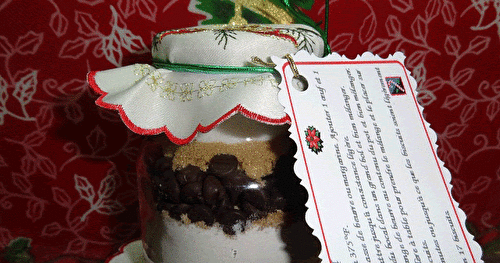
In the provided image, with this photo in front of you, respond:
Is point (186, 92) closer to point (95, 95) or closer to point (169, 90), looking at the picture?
point (169, 90)

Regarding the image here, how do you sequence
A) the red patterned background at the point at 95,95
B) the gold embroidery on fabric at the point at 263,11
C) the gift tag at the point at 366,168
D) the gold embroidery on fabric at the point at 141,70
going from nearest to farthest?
the gift tag at the point at 366,168, the gold embroidery on fabric at the point at 141,70, the gold embroidery on fabric at the point at 263,11, the red patterned background at the point at 95,95

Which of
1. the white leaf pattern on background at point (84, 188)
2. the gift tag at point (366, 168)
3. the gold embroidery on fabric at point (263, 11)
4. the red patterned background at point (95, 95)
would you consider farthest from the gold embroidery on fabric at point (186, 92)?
the white leaf pattern on background at point (84, 188)

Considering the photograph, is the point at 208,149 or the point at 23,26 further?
the point at 23,26

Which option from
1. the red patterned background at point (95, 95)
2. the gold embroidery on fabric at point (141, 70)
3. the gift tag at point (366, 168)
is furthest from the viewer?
the red patterned background at point (95, 95)

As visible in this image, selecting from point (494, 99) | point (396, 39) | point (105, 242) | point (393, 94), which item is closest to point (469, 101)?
point (494, 99)

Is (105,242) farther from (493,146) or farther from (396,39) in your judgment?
(493,146)

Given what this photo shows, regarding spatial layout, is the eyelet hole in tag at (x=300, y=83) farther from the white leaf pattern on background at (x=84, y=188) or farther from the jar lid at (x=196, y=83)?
the white leaf pattern on background at (x=84, y=188)

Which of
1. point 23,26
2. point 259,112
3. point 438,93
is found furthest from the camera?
point 438,93

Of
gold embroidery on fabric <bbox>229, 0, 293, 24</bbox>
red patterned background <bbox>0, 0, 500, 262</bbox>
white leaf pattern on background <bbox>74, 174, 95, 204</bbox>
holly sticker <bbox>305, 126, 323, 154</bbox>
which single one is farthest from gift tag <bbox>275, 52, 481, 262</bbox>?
white leaf pattern on background <bbox>74, 174, 95, 204</bbox>
